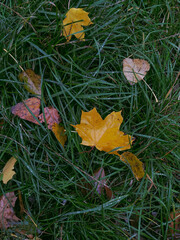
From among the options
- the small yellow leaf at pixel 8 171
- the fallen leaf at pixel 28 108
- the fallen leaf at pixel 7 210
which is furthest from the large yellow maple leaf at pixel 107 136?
the fallen leaf at pixel 7 210

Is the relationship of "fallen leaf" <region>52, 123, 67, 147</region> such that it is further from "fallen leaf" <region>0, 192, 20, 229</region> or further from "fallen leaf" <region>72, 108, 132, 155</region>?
"fallen leaf" <region>0, 192, 20, 229</region>

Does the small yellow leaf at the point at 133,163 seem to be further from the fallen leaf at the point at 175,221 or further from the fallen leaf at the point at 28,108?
the fallen leaf at the point at 28,108

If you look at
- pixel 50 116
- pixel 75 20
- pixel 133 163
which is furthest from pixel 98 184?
pixel 75 20

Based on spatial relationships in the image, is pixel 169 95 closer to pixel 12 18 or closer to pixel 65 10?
pixel 65 10

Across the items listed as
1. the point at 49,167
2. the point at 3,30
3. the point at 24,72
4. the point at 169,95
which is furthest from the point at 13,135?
the point at 169,95

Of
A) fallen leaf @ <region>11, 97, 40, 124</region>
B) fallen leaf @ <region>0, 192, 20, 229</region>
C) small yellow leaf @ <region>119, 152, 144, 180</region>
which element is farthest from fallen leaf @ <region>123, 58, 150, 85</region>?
fallen leaf @ <region>0, 192, 20, 229</region>

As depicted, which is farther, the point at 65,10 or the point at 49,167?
the point at 65,10

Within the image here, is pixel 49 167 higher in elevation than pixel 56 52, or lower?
lower
